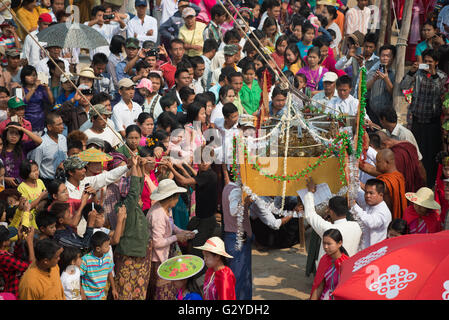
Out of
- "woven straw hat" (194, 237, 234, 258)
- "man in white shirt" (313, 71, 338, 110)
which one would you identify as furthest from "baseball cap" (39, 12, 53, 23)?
"woven straw hat" (194, 237, 234, 258)

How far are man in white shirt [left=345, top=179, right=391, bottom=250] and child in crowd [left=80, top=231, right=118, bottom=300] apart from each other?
267cm

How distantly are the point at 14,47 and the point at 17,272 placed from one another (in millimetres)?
6298

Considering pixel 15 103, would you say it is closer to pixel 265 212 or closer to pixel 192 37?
pixel 265 212

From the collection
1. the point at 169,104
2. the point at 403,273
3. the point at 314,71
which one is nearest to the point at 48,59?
the point at 169,104

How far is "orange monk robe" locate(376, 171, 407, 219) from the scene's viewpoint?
8.09 meters

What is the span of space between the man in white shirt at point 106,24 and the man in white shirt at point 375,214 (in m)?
6.57

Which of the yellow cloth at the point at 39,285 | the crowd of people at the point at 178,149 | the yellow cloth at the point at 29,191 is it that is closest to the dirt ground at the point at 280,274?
the crowd of people at the point at 178,149

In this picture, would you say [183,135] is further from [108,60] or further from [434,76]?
[434,76]

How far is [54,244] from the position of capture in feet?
19.9

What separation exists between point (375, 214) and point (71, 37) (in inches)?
227

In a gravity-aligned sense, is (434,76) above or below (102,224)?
above

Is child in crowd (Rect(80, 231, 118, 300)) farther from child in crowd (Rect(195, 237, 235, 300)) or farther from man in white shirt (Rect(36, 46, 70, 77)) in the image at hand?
man in white shirt (Rect(36, 46, 70, 77))

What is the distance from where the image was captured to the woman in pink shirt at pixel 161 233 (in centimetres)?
730

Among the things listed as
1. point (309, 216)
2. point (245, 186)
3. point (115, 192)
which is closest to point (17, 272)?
point (115, 192)
